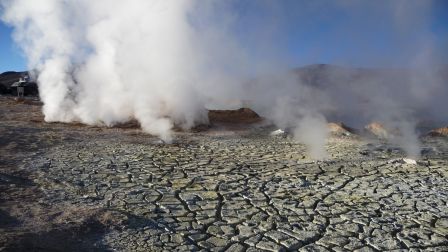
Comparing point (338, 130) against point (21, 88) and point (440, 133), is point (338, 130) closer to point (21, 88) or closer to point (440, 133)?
point (440, 133)


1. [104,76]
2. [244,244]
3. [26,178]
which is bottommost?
[244,244]

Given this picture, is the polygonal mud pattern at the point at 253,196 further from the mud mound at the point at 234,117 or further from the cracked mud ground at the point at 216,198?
the mud mound at the point at 234,117

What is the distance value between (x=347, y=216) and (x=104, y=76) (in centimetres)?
720

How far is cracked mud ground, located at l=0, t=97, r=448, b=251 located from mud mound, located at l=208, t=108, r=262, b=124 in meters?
3.93

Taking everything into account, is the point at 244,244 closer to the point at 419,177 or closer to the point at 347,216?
the point at 347,216

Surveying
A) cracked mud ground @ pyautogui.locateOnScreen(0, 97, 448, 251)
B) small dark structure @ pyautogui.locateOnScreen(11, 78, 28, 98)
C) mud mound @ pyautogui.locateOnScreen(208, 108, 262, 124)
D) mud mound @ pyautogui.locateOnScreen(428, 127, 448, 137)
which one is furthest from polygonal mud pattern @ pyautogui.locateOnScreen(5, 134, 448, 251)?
small dark structure @ pyautogui.locateOnScreen(11, 78, 28, 98)

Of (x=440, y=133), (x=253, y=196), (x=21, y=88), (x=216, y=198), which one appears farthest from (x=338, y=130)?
(x=21, y=88)

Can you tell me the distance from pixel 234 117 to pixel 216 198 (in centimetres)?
705

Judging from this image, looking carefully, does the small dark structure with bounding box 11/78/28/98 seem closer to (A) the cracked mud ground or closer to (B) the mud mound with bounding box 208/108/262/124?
(B) the mud mound with bounding box 208/108/262/124

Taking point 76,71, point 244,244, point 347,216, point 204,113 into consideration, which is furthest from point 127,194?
point 76,71

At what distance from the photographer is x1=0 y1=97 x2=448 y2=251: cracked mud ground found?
10.1 feet

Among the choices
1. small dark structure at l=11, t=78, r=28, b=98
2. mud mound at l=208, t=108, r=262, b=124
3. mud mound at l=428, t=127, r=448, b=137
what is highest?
small dark structure at l=11, t=78, r=28, b=98

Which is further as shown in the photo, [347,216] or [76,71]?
[76,71]

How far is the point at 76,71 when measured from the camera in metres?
10.1
